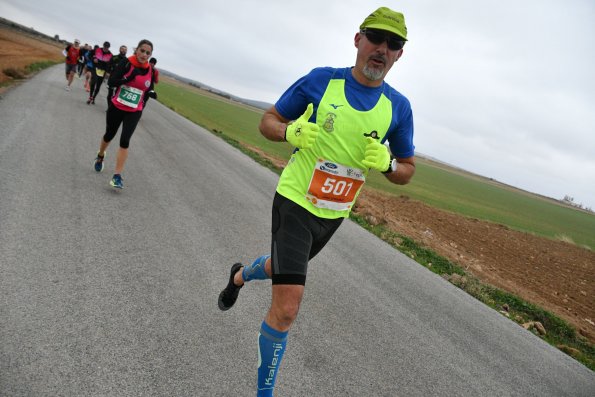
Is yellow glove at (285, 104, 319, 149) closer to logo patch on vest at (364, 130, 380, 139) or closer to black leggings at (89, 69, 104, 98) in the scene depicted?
logo patch on vest at (364, 130, 380, 139)

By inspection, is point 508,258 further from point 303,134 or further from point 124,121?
point 303,134

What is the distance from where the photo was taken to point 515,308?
655 centimetres

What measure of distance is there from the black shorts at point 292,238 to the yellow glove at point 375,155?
52 cm

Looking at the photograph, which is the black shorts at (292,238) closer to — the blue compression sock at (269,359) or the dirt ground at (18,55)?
the blue compression sock at (269,359)

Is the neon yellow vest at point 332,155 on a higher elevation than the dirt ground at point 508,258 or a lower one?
higher

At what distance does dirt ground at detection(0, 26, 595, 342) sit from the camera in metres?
8.55

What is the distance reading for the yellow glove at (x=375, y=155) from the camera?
7.87ft

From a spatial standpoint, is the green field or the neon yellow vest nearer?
the neon yellow vest

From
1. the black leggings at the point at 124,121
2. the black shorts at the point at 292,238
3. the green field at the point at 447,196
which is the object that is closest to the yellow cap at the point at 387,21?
the black shorts at the point at 292,238

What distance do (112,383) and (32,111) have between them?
34.9 ft

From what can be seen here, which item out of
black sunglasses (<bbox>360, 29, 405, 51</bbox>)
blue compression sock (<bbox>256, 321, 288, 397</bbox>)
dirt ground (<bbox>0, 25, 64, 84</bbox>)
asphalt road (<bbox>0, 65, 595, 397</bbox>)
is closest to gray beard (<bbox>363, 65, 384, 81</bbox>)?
black sunglasses (<bbox>360, 29, 405, 51</bbox>)

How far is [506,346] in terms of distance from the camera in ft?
14.3

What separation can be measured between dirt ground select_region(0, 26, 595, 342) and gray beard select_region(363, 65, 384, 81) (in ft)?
22.3

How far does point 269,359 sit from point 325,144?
1405 millimetres
